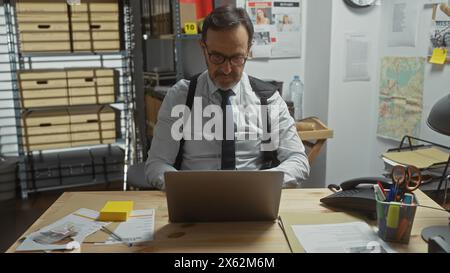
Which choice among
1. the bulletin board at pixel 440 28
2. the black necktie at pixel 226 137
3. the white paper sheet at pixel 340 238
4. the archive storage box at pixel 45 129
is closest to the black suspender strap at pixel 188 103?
the black necktie at pixel 226 137

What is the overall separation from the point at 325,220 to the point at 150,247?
0.49 metres

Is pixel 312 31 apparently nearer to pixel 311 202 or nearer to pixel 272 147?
pixel 272 147

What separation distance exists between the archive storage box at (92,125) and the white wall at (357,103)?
177cm

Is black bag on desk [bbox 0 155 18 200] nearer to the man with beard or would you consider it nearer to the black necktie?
the man with beard

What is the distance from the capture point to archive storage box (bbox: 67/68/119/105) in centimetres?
342

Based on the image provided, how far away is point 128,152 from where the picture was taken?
345 cm

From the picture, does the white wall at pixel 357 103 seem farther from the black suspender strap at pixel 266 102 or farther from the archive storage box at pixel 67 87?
the archive storage box at pixel 67 87

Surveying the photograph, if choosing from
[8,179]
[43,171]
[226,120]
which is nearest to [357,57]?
[226,120]

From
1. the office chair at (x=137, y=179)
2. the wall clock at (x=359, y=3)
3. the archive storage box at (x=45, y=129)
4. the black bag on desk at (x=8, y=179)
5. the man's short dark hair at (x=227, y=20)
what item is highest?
the wall clock at (x=359, y=3)

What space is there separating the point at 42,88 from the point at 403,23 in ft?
8.53

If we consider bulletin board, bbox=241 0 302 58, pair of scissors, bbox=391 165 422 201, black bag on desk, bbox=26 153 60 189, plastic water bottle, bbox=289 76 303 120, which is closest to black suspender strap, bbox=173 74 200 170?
pair of scissors, bbox=391 165 422 201

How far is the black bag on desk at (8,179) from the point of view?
3.50 metres

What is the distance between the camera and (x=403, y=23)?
8.94 ft

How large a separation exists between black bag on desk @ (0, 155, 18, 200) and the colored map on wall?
2832 mm
